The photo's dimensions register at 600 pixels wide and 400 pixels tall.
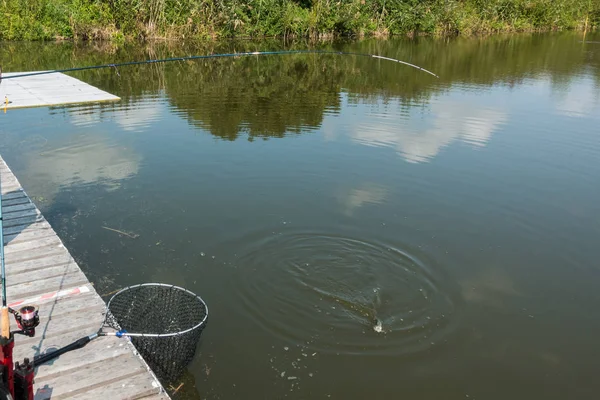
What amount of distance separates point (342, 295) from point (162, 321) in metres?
2.10

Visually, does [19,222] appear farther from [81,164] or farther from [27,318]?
[27,318]

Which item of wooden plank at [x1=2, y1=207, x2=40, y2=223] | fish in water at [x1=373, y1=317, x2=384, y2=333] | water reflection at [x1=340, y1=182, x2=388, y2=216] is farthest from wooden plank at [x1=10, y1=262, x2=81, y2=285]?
water reflection at [x1=340, y1=182, x2=388, y2=216]

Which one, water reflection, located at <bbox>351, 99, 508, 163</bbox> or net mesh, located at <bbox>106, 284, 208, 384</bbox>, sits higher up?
water reflection, located at <bbox>351, 99, 508, 163</bbox>

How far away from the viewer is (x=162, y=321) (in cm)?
541

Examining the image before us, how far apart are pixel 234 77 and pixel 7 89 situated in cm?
778

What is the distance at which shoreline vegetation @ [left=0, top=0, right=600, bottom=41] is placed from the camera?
100.0 ft

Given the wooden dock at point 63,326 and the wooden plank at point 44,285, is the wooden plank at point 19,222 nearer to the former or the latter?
the wooden dock at point 63,326

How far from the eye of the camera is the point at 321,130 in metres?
13.5

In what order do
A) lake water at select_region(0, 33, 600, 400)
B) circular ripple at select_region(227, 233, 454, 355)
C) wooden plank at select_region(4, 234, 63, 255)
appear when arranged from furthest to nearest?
wooden plank at select_region(4, 234, 63, 255)
circular ripple at select_region(227, 233, 454, 355)
lake water at select_region(0, 33, 600, 400)

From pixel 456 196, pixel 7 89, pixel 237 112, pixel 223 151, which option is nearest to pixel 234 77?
pixel 237 112

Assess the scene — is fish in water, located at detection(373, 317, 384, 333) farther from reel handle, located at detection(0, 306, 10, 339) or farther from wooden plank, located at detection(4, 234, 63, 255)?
wooden plank, located at detection(4, 234, 63, 255)

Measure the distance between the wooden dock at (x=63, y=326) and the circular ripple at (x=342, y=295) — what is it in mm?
1664

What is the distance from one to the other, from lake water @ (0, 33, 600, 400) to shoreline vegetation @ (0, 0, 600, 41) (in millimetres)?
15685

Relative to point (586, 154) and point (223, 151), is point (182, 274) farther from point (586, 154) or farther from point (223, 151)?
point (586, 154)
